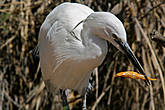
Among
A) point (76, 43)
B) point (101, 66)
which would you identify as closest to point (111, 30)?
point (76, 43)

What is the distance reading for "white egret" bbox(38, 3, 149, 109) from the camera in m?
0.94

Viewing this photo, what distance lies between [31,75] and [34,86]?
9cm

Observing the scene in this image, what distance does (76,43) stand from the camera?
3.50 ft

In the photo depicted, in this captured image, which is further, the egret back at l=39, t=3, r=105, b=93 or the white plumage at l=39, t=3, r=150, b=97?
the egret back at l=39, t=3, r=105, b=93

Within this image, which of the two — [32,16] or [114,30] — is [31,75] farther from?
[114,30]

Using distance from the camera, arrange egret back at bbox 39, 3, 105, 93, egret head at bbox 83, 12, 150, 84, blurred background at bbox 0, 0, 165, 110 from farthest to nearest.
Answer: blurred background at bbox 0, 0, 165, 110
egret back at bbox 39, 3, 105, 93
egret head at bbox 83, 12, 150, 84

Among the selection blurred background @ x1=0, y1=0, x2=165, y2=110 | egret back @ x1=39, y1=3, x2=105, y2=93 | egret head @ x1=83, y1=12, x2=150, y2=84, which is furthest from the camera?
blurred background @ x1=0, y1=0, x2=165, y2=110

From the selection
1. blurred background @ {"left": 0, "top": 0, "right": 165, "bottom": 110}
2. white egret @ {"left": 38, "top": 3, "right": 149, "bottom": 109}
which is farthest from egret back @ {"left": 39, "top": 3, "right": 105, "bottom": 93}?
blurred background @ {"left": 0, "top": 0, "right": 165, "bottom": 110}

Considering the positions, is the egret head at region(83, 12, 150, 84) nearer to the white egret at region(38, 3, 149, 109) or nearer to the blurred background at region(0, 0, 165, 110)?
the white egret at region(38, 3, 149, 109)

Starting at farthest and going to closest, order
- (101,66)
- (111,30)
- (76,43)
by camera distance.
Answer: (101,66) → (76,43) → (111,30)

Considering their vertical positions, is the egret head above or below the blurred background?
above

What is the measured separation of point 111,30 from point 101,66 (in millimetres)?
973

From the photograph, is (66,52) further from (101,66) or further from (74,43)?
(101,66)

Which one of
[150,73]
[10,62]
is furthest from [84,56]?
[10,62]
